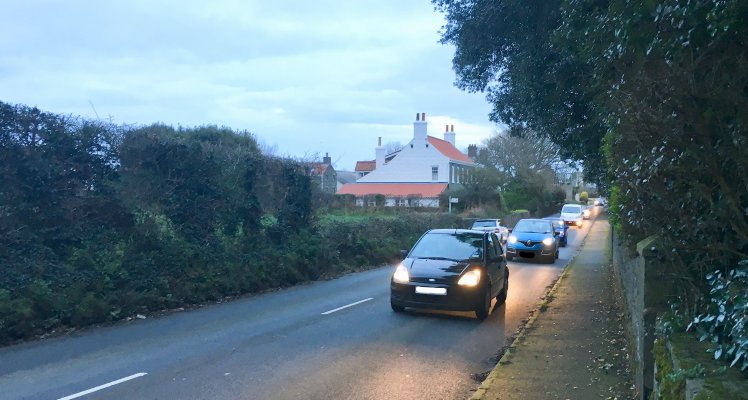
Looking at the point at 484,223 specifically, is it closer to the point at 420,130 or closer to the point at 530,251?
the point at 530,251

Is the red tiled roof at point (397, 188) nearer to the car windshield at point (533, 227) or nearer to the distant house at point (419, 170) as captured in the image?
the distant house at point (419, 170)

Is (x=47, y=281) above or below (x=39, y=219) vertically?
below

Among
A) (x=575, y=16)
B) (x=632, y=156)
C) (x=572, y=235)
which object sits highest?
(x=575, y=16)

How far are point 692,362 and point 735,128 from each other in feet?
5.09

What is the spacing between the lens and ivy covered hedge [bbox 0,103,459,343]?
991cm

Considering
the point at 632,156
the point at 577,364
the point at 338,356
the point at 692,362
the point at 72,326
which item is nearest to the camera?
the point at 692,362

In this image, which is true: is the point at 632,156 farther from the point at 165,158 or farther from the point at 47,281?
the point at 165,158

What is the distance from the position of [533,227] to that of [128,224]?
15576mm

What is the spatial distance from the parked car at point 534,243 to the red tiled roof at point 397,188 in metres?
32.0

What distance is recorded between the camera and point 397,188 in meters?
58.5

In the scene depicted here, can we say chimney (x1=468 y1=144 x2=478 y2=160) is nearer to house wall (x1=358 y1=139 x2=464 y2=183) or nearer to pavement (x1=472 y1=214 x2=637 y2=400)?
house wall (x1=358 y1=139 x2=464 y2=183)

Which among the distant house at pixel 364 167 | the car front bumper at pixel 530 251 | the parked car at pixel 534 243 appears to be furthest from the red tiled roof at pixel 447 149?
the car front bumper at pixel 530 251

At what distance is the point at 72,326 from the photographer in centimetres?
955

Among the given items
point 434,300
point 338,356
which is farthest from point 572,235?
point 338,356
